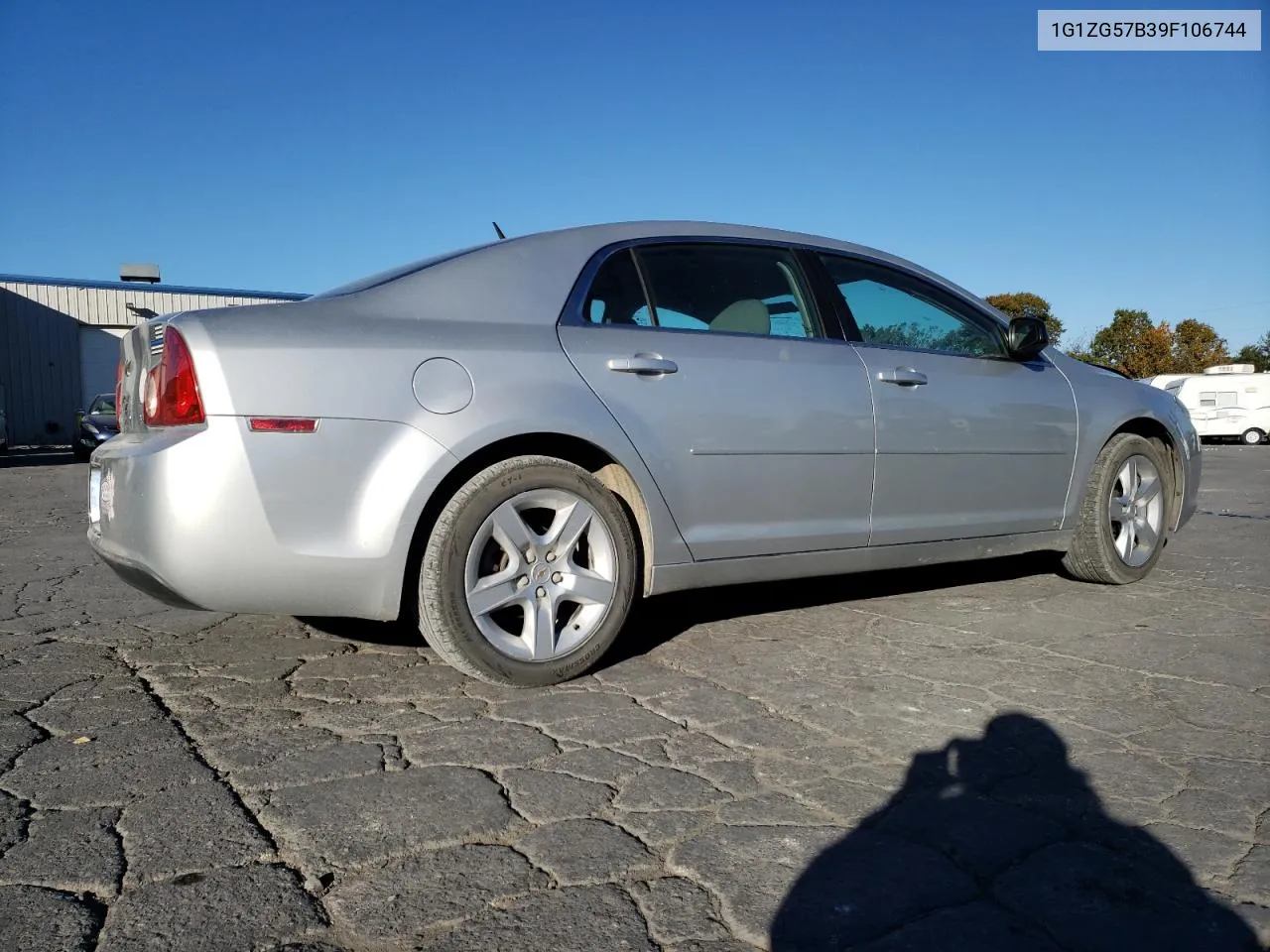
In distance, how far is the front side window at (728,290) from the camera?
3.62 m

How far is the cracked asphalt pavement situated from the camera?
1.71 m

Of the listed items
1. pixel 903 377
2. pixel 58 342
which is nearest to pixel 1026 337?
pixel 903 377

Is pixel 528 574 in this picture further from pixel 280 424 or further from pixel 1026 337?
pixel 1026 337

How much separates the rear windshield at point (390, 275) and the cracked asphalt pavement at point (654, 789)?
1255mm

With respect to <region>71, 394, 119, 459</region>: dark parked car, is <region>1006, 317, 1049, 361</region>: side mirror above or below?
above

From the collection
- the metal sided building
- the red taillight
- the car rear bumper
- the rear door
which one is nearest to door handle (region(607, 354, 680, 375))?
the rear door

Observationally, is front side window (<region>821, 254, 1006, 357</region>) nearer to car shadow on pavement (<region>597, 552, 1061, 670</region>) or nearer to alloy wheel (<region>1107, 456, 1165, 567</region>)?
alloy wheel (<region>1107, 456, 1165, 567</region>)

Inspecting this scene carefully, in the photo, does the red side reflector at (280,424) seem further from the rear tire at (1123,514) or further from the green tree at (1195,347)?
the green tree at (1195,347)

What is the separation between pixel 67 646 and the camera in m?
3.63

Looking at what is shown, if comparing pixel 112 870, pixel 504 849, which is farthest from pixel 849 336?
pixel 112 870

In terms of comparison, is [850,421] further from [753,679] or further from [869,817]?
[869,817]

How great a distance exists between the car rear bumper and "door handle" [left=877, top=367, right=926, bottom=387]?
1.85 m

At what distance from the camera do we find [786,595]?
4.62 meters

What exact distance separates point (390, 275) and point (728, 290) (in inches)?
50.6
